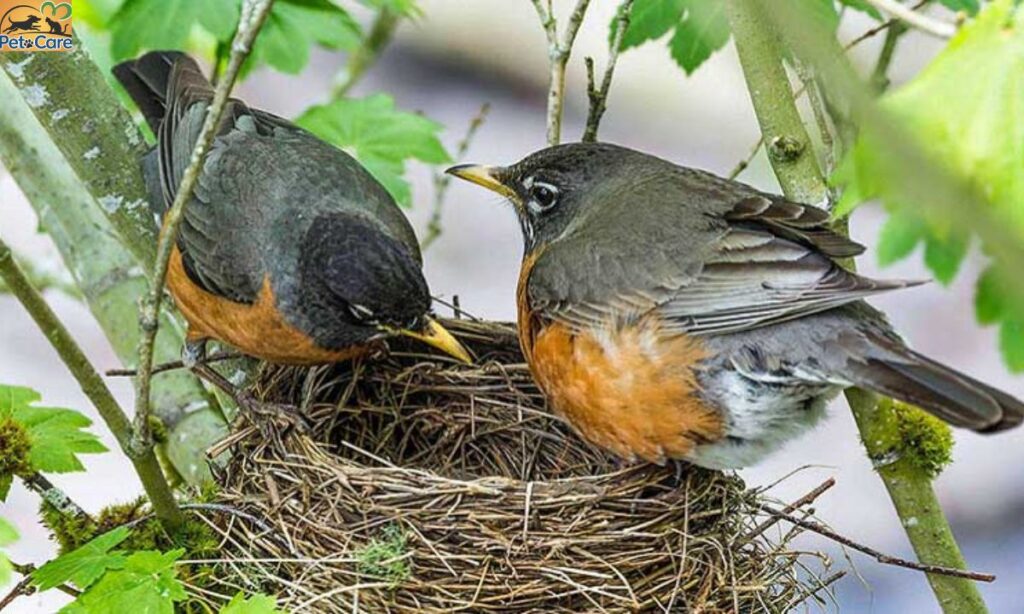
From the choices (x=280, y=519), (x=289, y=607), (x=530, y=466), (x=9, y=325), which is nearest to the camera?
(x=289, y=607)

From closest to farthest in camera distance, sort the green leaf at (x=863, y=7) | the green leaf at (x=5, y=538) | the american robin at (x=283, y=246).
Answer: the green leaf at (x=5, y=538)
the green leaf at (x=863, y=7)
the american robin at (x=283, y=246)

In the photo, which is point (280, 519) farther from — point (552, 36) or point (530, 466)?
point (552, 36)

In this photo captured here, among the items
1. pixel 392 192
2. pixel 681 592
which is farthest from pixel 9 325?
pixel 681 592

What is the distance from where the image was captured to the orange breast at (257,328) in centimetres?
367

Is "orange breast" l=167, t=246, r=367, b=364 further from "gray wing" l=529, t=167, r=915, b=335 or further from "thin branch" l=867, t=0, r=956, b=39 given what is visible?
"thin branch" l=867, t=0, r=956, b=39

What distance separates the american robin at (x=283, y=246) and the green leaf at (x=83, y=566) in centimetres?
105

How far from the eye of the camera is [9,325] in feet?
24.5

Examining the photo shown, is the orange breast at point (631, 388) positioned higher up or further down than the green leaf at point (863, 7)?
further down

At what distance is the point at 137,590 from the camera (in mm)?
2598

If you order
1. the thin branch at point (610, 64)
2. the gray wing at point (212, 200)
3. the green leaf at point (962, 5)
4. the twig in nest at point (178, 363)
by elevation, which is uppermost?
the green leaf at point (962, 5)

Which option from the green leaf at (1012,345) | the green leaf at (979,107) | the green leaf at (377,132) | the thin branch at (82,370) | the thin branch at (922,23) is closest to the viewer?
the green leaf at (979,107)

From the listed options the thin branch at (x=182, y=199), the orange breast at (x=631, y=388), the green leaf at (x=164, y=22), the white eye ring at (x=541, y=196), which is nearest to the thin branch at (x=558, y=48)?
the white eye ring at (x=541, y=196)

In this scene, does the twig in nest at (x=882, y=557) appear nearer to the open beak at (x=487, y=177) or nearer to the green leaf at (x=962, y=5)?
the open beak at (x=487, y=177)

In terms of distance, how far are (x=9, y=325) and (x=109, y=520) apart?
184 inches
